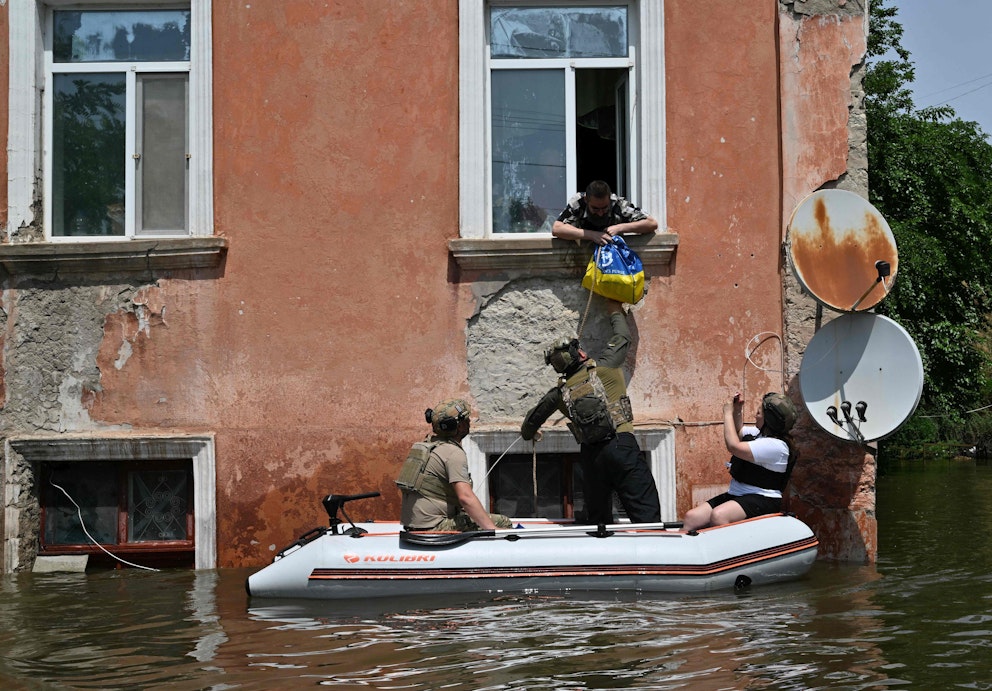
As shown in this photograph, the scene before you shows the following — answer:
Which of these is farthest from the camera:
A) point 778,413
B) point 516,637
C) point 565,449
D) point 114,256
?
point 114,256

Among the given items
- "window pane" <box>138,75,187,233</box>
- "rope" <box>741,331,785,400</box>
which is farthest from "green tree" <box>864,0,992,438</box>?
"window pane" <box>138,75,187,233</box>

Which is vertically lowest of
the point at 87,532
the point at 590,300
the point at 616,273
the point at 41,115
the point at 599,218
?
the point at 87,532

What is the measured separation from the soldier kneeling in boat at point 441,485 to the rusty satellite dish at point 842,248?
2733 millimetres

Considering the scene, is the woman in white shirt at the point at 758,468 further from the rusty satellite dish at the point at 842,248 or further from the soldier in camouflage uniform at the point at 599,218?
the soldier in camouflage uniform at the point at 599,218

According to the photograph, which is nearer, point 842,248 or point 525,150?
point 842,248

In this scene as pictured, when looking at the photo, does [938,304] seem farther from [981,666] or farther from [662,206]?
[981,666]

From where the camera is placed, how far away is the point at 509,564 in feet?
24.1

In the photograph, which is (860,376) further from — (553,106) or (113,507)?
(113,507)

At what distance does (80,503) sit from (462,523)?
332 cm

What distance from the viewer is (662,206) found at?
29.1 feet

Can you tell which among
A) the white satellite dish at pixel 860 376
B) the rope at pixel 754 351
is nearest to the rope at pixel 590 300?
the rope at pixel 754 351

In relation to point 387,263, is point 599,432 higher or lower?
lower

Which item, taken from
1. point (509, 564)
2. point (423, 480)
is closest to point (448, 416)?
point (423, 480)

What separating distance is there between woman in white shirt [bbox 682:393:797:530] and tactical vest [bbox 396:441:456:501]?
1659 mm
